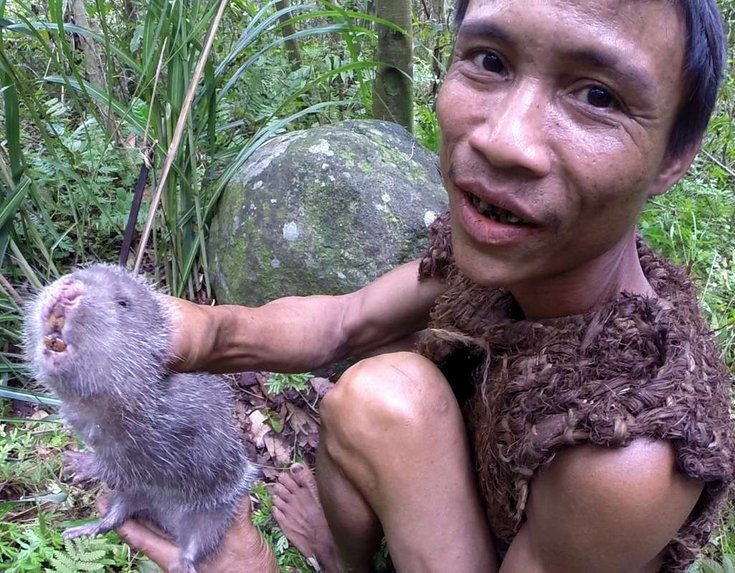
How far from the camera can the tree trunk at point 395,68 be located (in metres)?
3.35

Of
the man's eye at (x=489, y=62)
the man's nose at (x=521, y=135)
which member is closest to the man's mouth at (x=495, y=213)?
the man's nose at (x=521, y=135)

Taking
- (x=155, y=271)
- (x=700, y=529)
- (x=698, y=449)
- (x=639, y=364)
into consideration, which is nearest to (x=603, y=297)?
(x=639, y=364)

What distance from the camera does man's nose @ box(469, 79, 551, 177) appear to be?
48.2 inches

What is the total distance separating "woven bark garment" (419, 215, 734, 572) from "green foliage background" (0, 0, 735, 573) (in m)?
0.74

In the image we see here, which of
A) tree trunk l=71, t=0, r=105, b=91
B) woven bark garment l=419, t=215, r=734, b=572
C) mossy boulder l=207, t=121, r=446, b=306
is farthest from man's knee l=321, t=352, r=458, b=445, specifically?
tree trunk l=71, t=0, r=105, b=91

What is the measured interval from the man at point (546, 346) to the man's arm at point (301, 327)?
0.04 ft

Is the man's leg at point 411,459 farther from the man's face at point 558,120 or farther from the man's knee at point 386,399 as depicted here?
the man's face at point 558,120

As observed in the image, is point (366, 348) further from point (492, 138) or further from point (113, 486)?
point (492, 138)

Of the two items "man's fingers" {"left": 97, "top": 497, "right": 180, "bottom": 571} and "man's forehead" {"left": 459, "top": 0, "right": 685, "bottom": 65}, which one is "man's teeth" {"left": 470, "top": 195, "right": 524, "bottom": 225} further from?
"man's fingers" {"left": 97, "top": 497, "right": 180, "bottom": 571}

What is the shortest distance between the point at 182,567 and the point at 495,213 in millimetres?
1367

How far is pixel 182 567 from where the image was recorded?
195 centimetres

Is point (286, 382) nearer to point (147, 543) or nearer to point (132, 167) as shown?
point (147, 543)

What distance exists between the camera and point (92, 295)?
4.89 feet

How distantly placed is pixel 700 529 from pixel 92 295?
4.74 feet
